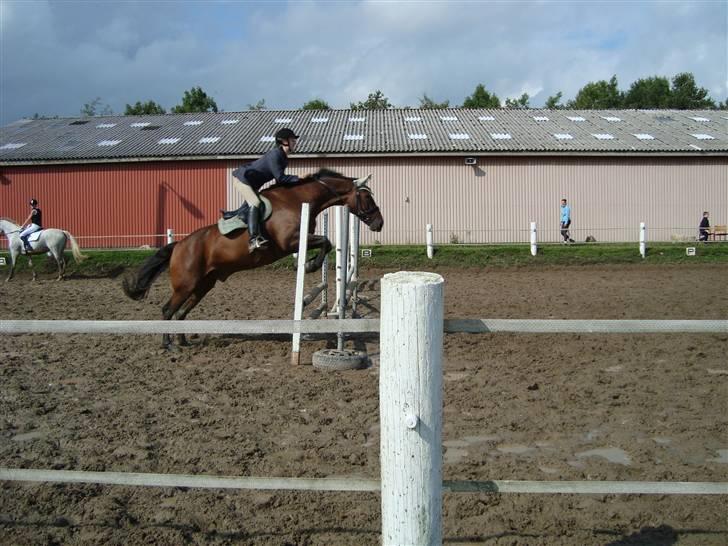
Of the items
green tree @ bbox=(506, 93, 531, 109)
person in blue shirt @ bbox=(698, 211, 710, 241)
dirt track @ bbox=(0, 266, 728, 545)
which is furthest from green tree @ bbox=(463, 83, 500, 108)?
dirt track @ bbox=(0, 266, 728, 545)

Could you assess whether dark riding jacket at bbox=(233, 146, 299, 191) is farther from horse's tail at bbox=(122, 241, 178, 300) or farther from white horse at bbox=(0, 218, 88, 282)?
white horse at bbox=(0, 218, 88, 282)

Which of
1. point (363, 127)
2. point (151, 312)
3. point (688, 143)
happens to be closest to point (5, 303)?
point (151, 312)

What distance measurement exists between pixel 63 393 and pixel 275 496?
3097 millimetres

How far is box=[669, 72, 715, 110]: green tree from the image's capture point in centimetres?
5881

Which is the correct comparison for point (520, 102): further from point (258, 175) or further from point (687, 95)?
point (258, 175)

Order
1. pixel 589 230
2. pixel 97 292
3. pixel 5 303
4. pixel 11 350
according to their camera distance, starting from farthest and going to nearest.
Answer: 1. pixel 589 230
2. pixel 97 292
3. pixel 5 303
4. pixel 11 350

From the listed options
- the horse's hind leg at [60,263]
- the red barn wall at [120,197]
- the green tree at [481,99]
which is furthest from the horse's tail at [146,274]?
the green tree at [481,99]

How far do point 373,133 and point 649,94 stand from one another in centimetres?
4444

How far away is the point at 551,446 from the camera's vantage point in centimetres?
429

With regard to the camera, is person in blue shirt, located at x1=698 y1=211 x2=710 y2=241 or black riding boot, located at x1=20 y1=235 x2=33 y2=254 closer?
black riding boot, located at x1=20 y1=235 x2=33 y2=254

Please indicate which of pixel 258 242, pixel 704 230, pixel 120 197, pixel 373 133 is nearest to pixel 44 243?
pixel 120 197

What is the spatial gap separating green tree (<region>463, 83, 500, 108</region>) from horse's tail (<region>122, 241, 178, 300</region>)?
49.3 metres

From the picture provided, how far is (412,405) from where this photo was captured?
7.34 feet

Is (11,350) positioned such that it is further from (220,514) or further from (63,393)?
(220,514)
